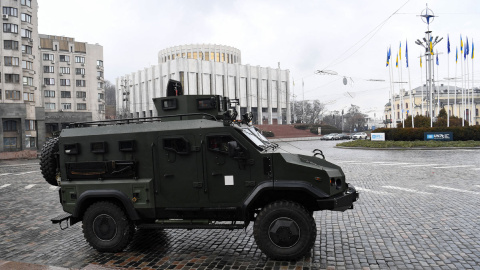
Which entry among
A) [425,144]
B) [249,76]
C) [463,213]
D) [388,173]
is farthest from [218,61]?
[463,213]

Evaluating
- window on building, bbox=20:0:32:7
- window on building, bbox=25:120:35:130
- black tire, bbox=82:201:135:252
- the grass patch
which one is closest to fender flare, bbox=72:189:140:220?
black tire, bbox=82:201:135:252

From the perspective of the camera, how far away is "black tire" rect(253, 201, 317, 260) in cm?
564

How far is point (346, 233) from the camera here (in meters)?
7.27

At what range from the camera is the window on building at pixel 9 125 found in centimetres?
4816

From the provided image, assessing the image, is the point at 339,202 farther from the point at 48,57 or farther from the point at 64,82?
the point at 48,57

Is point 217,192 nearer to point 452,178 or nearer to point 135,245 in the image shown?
point 135,245

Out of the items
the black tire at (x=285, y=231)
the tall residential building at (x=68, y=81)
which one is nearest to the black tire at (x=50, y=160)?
the black tire at (x=285, y=231)

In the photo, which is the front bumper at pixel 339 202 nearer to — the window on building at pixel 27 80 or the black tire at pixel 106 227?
the black tire at pixel 106 227

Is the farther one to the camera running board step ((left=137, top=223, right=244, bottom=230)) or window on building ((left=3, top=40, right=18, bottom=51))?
window on building ((left=3, top=40, right=18, bottom=51))

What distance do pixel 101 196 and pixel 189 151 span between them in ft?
5.92

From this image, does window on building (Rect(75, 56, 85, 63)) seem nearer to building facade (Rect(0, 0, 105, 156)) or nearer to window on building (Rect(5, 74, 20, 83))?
building facade (Rect(0, 0, 105, 156))

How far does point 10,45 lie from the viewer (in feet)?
155

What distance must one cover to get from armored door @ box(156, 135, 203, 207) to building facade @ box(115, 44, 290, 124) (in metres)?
73.0

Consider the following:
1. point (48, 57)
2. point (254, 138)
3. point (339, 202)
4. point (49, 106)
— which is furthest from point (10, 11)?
point (339, 202)
